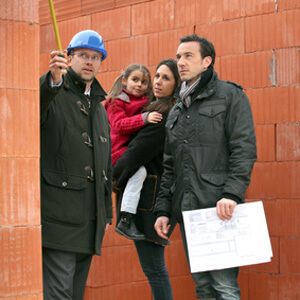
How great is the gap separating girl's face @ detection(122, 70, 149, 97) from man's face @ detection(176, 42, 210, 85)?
0.79m

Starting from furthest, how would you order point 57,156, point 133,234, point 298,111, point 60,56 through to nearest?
1. point 298,111
2. point 133,234
3. point 57,156
4. point 60,56

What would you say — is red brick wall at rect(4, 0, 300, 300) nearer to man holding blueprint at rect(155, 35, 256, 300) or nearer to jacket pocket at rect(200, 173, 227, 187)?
man holding blueprint at rect(155, 35, 256, 300)

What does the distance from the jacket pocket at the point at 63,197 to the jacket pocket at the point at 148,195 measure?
3.29 feet

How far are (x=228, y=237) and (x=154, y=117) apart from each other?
1.23 meters

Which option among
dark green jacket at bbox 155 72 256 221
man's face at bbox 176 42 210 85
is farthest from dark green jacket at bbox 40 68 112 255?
man's face at bbox 176 42 210 85

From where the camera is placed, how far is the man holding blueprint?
362 cm

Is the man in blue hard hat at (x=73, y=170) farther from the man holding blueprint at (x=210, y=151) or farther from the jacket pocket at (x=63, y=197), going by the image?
the man holding blueprint at (x=210, y=151)

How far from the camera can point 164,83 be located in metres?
4.67

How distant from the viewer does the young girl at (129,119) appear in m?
4.52

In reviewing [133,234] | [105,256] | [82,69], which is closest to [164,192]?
[133,234]

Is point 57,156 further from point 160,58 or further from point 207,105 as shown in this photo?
point 160,58

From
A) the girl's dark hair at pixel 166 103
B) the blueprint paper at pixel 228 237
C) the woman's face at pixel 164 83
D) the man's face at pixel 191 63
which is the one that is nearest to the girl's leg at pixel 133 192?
the girl's dark hair at pixel 166 103

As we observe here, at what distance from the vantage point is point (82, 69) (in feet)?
12.5

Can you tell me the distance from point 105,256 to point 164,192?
5.79 ft
